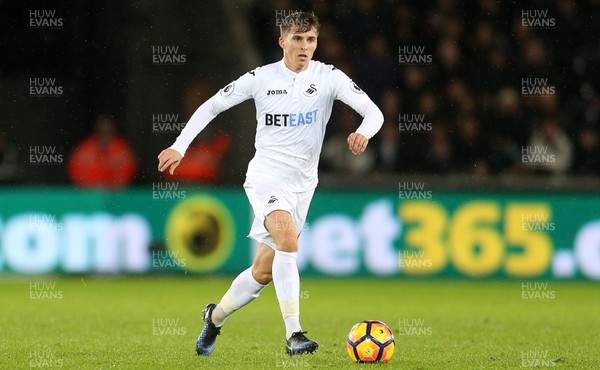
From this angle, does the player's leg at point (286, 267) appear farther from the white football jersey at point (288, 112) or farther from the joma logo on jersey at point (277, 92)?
the joma logo on jersey at point (277, 92)

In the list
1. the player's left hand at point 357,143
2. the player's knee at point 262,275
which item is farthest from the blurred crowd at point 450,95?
the player's left hand at point 357,143

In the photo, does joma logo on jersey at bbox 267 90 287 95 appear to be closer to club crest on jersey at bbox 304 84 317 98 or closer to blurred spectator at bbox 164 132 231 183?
club crest on jersey at bbox 304 84 317 98

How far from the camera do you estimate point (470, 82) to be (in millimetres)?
18672

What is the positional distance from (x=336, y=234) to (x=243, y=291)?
7.31 m

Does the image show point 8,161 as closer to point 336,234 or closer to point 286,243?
point 336,234

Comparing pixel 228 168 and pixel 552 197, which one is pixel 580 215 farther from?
pixel 228 168

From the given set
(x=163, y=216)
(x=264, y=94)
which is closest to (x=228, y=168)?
(x=163, y=216)

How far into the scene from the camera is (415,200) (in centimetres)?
1603

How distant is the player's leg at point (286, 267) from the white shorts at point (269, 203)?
77 millimetres

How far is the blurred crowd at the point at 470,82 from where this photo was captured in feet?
58.1

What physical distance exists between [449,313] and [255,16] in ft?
29.3

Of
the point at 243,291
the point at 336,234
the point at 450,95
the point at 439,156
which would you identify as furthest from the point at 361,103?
the point at 450,95

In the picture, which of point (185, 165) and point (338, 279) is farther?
point (185, 165)

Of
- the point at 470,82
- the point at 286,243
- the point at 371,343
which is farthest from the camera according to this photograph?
the point at 470,82
